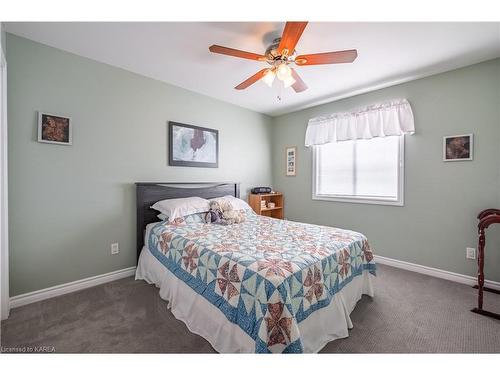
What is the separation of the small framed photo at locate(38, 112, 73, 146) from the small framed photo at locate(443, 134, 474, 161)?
407 centimetres

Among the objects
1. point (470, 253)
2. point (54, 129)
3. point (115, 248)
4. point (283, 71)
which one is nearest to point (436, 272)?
point (470, 253)

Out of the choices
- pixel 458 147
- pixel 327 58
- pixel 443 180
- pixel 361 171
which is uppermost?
pixel 327 58

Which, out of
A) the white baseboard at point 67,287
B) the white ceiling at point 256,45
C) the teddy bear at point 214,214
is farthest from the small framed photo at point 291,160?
the white baseboard at point 67,287

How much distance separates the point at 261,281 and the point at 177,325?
3.04 feet

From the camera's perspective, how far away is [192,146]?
3.17 meters

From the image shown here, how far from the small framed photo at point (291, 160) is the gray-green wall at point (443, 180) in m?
1.15

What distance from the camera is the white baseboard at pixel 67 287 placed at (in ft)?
6.46

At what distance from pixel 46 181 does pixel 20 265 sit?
2.54ft


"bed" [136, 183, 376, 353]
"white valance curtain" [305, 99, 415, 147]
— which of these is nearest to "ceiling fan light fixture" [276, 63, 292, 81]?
"bed" [136, 183, 376, 353]

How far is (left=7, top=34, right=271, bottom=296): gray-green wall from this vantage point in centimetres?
198

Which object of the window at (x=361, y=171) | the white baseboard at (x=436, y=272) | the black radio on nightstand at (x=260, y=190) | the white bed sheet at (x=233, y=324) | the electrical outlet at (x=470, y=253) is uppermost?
the window at (x=361, y=171)

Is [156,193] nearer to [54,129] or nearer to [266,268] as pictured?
[54,129]

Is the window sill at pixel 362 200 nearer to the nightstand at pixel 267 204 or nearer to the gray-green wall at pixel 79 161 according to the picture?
the nightstand at pixel 267 204

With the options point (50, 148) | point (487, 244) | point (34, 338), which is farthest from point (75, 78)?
point (487, 244)
